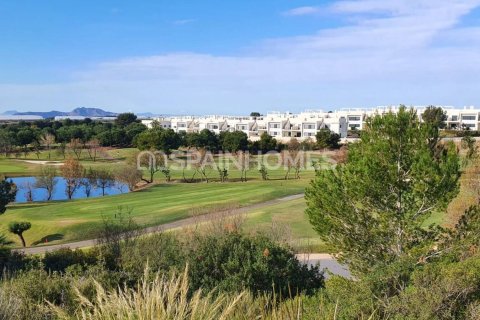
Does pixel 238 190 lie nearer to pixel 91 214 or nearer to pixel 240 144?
pixel 91 214

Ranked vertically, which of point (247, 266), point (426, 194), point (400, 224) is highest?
point (426, 194)

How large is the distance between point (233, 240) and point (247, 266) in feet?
4.56

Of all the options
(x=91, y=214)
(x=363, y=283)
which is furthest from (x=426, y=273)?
(x=91, y=214)

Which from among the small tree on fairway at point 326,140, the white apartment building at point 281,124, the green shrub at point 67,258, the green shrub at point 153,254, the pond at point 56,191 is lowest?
the pond at point 56,191

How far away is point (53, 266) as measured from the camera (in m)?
19.0

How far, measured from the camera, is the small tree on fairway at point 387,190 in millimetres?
13891

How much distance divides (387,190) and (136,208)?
27832mm

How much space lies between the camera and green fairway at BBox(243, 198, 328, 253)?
25.0 metres

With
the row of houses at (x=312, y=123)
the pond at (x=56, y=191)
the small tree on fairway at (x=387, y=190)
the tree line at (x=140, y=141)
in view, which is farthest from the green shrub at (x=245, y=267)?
the row of houses at (x=312, y=123)

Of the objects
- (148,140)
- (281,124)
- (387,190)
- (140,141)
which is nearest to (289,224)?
(387,190)

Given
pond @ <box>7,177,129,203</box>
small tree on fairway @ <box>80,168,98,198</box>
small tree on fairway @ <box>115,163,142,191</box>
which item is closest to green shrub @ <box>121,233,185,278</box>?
small tree on fairway @ <box>115,163,142,191</box>

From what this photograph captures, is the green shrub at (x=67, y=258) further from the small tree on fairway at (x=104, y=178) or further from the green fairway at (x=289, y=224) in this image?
the small tree on fairway at (x=104, y=178)

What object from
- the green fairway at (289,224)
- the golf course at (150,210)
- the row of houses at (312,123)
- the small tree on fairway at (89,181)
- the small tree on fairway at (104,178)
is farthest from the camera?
the row of houses at (312,123)

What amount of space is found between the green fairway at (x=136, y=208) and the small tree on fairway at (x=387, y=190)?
1951 cm
